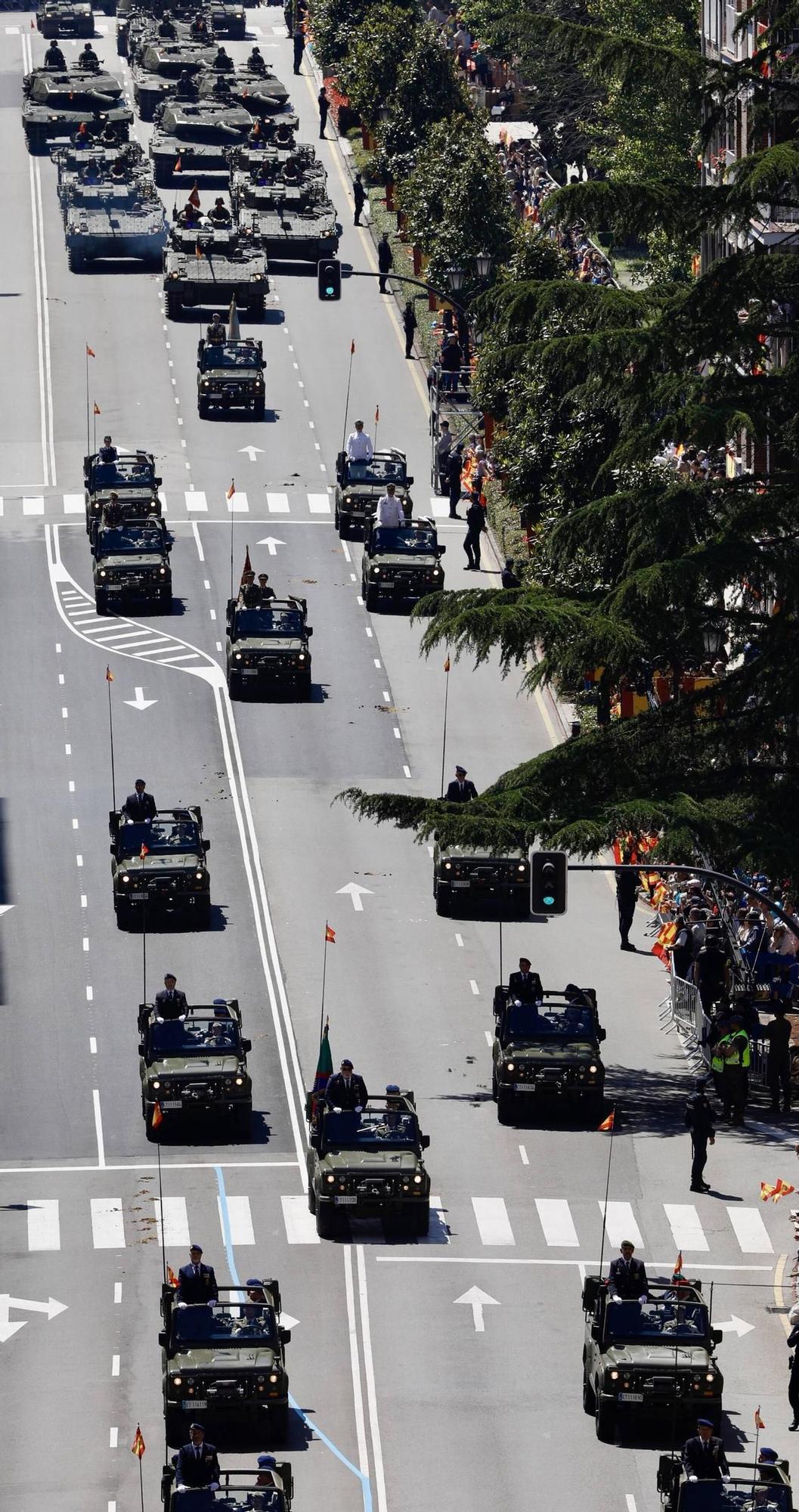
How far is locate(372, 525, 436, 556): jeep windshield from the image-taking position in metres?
73.2

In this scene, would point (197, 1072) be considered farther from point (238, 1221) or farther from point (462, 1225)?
point (462, 1225)

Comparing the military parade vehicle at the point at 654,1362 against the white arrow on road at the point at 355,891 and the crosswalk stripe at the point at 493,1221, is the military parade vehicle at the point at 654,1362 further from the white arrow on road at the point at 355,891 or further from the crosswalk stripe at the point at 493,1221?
the white arrow on road at the point at 355,891

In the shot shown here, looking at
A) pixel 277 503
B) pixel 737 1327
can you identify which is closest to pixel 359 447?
pixel 277 503

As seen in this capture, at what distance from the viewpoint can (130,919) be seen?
57.0 meters

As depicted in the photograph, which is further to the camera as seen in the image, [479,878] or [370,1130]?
[479,878]

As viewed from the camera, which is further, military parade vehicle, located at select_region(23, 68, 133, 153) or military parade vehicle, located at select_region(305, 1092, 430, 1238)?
military parade vehicle, located at select_region(23, 68, 133, 153)

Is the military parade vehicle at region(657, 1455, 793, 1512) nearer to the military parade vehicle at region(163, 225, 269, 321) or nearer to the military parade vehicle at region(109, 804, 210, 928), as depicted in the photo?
the military parade vehicle at region(109, 804, 210, 928)

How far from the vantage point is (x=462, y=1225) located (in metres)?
45.2

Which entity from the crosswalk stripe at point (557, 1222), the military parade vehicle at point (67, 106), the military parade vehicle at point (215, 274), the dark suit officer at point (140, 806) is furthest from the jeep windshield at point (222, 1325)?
the military parade vehicle at point (67, 106)

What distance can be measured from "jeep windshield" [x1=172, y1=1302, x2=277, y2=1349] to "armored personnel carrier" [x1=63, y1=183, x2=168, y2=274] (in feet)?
225

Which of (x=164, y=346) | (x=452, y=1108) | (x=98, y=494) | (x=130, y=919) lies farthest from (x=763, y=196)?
(x=164, y=346)

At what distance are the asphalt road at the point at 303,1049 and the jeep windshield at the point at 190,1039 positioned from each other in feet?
3.95

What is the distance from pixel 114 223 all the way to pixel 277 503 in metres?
25.2

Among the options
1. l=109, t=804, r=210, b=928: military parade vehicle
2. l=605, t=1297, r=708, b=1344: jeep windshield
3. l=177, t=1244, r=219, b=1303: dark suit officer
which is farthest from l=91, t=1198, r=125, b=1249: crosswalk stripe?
l=109, t=804, r=210, b=928: military parade vehicle
